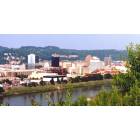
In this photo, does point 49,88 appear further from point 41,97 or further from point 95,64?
point 95,64

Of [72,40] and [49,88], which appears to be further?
[49,88]

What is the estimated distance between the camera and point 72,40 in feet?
13.4

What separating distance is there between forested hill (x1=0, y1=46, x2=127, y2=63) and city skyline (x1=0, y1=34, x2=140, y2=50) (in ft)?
0.08

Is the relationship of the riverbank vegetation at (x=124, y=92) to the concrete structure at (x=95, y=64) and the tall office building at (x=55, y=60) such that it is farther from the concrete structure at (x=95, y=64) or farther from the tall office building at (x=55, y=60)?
the tall office building at (x=55, y=60)

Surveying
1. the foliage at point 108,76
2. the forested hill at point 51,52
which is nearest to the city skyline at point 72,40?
the forested hill at point 51,52

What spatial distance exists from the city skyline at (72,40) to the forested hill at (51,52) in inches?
1.0

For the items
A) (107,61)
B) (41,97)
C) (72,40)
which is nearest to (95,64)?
(107,61)

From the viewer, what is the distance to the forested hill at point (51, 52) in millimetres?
4121

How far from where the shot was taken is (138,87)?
13.5 ft

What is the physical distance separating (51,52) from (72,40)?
149 mm
